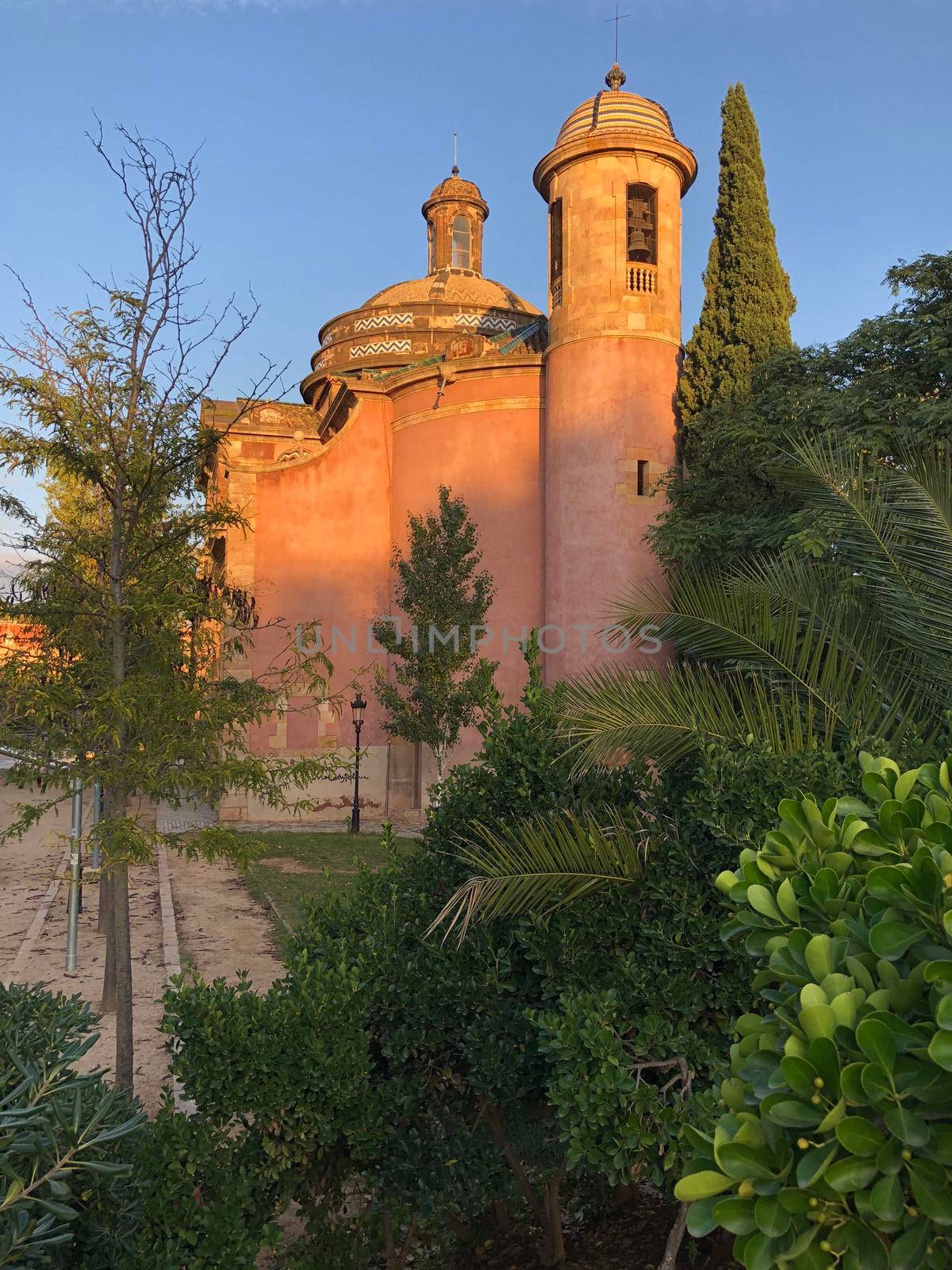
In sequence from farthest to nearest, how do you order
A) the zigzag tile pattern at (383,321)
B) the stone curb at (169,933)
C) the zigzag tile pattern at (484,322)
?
the zigzag tile pattern at (484,322), the zigzag tile pattern at (383,321), the stone curb at (169,933)

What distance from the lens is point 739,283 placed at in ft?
58.2

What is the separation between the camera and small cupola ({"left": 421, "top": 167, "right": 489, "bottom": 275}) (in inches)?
1145

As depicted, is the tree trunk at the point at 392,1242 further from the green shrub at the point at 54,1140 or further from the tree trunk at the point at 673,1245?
the green shrub at the point at 54,1140

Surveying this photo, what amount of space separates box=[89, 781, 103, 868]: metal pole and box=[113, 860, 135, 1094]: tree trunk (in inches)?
11.1

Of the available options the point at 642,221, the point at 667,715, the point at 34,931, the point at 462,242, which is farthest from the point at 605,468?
the point at 462,242

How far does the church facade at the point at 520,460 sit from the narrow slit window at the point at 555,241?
0.23ft

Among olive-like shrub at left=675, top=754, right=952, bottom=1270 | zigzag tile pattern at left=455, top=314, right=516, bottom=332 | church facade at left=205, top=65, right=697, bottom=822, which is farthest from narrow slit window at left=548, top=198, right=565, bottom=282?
olive-like shrub at left=675, top=754, right=952, bottom=1270

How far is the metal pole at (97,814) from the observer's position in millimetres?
6901

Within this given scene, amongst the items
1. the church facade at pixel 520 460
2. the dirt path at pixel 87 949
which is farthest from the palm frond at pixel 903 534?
the church facade at pixel 520 460

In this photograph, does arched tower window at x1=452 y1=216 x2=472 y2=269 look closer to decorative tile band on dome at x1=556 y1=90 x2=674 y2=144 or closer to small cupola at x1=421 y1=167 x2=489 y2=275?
small cupola at x1=421 y1=167 x2=489 y2=275

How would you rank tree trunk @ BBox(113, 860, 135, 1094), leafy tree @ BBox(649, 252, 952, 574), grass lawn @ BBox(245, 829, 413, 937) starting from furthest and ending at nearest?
leafy tree @ BBox(649, 252, 952, 574) < grass lawn @ BBox(245, 829, 413, 937) < tree trunk @ BBox(113, 860, 135, 1094)

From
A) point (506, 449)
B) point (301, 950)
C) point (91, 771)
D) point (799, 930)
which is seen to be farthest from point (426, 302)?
point (799, 930)

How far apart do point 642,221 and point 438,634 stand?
9.22 m

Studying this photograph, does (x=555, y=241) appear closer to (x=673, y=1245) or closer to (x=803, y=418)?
(x=803, y=418)
